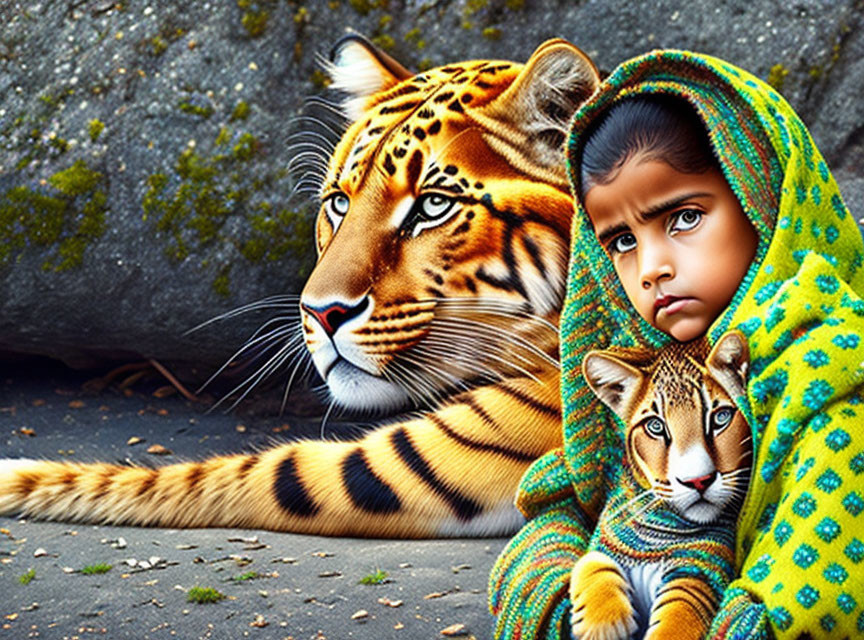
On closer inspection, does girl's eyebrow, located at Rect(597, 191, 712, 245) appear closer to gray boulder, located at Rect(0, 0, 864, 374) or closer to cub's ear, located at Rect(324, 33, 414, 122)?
cub's ear, located at Rect(324, 33, 414, 122)

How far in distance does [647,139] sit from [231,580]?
6.06 feet

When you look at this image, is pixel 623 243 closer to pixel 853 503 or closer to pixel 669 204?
pixel 669 204

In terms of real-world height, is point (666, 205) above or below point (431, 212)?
above

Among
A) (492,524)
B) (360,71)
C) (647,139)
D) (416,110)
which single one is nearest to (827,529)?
(647,139)

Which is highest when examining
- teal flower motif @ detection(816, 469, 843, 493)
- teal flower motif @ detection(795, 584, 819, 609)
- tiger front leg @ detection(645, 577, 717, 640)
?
teal flower motif @ detection(816, 469, 843, 493)

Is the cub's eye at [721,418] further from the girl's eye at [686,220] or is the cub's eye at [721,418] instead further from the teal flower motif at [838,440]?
the girl's eye at [686,220]

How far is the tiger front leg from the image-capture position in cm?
169

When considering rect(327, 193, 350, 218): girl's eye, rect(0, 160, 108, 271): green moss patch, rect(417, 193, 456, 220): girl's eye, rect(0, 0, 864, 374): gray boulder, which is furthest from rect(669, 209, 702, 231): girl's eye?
rect(0, 160, 108, 271): green moss patch

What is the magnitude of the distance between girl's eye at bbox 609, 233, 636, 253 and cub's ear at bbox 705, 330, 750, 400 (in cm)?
23

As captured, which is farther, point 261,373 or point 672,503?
point 261,373

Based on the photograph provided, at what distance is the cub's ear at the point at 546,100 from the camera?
11.5 ft

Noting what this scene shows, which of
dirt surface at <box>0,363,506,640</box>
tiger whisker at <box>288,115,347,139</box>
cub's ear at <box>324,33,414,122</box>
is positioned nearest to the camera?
dirt surface at <box>0,363,506,640</box>

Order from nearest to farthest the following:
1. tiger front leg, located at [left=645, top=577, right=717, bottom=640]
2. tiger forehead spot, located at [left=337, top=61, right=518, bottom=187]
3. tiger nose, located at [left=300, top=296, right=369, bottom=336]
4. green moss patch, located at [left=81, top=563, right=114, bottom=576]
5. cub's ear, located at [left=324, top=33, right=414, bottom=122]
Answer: tiger front leg, located at [left=645, top=577, right=717, bottom=640], green moss patch, located at [left=81, top=563, right=114, bottom=576], tiger nose, located at [left=300, top=296, right=369, bottom=336], tiger forehead spot, located at [left=337, top=61, right=518, bottom=187], cub's ear, located at [left=324, top=33, right=414, bottom=122]

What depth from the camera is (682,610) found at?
1.71 m
